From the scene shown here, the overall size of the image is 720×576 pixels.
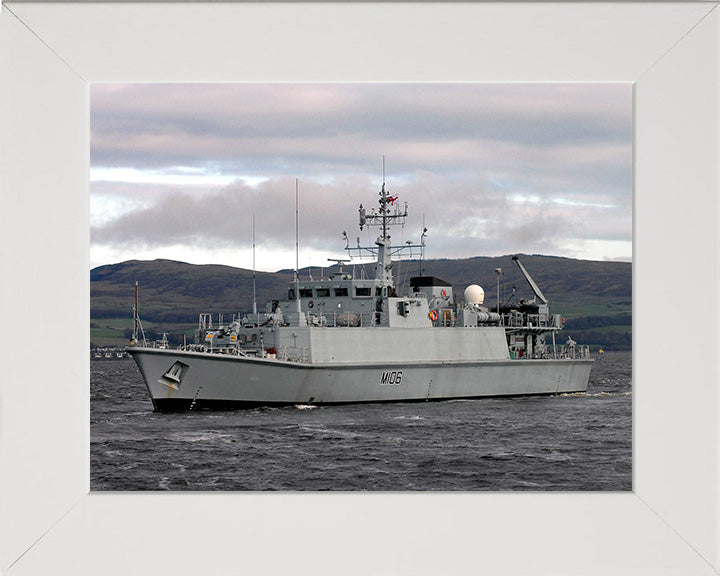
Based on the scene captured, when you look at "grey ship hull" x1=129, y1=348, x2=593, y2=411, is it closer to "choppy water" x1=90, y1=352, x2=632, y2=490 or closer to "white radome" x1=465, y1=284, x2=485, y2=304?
"choppy water" x1=90, y1=352, x2=632, y2=490

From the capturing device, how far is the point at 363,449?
1461 cm

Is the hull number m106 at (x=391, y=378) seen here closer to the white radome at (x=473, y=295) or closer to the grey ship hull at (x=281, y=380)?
the grey ship hull at (x=281, y=380)

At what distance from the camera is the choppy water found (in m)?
12.2

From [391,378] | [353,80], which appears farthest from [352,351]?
[353,80]

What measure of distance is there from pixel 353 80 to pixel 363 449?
31.6 feet

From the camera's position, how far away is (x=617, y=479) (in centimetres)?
1295

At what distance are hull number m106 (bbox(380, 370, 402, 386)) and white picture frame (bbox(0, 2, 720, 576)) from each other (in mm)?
13936

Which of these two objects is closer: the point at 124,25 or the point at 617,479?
the point at 124,25

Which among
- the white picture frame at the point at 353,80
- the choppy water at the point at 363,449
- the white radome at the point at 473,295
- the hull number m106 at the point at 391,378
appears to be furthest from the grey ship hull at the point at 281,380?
the white picture frame at the point at 353,80
